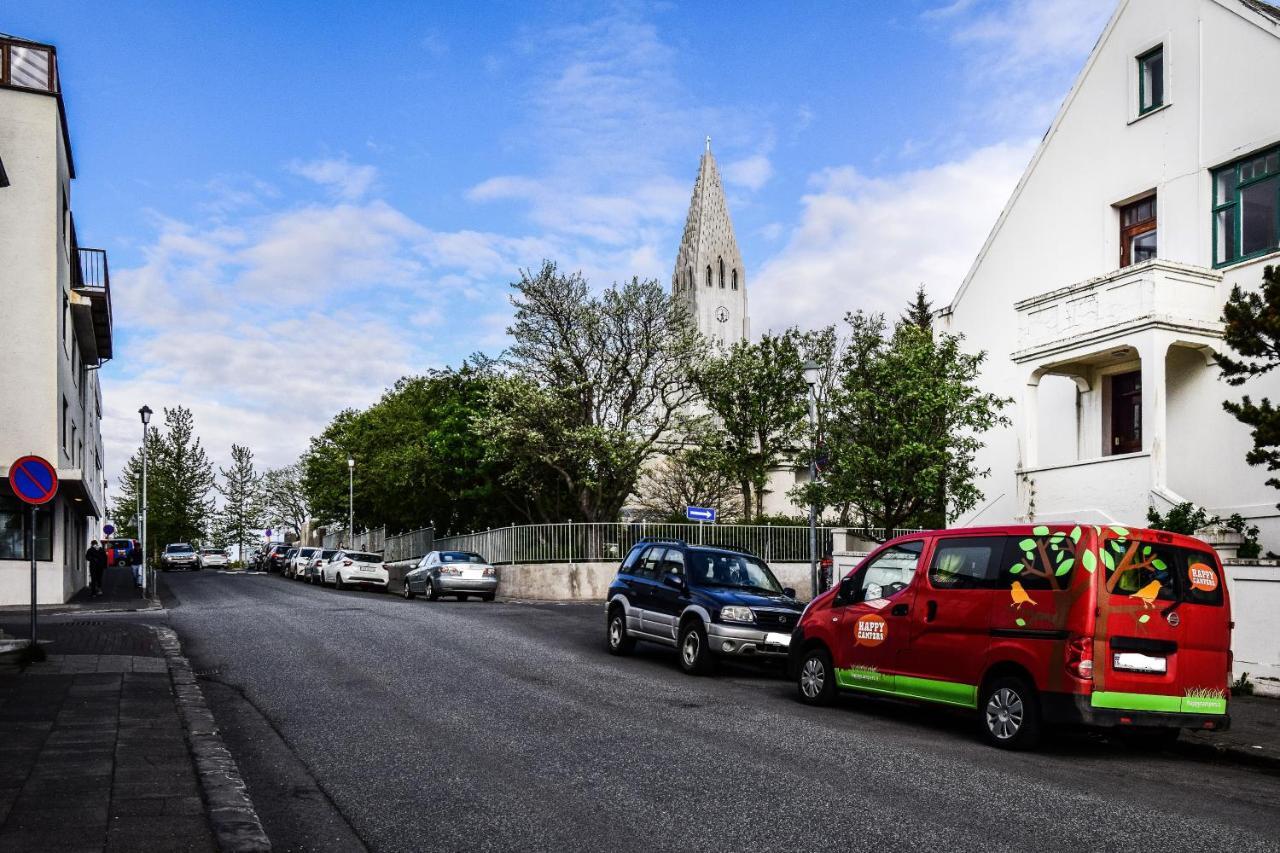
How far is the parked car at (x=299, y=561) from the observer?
53688 millimetres

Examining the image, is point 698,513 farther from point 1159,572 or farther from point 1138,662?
point 1138,662

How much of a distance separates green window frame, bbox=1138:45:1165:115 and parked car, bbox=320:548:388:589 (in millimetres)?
29741

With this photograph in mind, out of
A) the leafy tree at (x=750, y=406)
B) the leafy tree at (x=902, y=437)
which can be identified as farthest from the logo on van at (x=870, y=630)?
the leafy tree at (x=750, y=406)

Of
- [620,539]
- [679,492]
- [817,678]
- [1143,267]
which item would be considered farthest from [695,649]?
[679,492]

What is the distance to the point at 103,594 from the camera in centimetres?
3591

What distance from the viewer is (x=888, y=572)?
1216 cm

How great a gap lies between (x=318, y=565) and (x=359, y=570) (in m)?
7.67

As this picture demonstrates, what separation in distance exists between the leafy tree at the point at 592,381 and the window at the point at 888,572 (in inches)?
1069

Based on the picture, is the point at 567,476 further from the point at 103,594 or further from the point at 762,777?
the point at 762,777

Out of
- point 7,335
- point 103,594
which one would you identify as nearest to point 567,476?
point 103,594

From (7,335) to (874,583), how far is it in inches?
955

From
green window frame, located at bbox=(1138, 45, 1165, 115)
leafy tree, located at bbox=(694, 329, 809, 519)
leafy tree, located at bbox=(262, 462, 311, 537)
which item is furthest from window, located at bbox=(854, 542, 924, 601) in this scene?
leafy tree, located at bbox=(262, 462, 311, 537)

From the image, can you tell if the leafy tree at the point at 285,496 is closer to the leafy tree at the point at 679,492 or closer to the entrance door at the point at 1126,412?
the leafy tree at the point at 679,492

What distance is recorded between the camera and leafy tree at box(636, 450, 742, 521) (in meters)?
47.8
